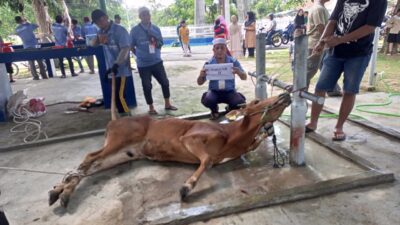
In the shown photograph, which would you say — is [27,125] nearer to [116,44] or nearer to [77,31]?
[116,44]

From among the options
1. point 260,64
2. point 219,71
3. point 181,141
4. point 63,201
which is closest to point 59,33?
point 219,71

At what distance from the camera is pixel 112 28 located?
214 inches

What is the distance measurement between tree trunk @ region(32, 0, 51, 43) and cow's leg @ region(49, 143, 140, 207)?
11381mm

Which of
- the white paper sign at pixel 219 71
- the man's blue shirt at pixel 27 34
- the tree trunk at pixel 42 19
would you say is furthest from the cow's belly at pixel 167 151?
the tree trunk at pixel 42 19

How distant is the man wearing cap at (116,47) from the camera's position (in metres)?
5.26

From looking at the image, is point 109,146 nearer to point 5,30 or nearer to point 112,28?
point 112,28

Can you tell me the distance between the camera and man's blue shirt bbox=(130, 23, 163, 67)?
5.53 meters

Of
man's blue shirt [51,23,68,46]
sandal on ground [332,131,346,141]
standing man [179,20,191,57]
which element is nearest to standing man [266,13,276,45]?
standing man [179,20,191,57]

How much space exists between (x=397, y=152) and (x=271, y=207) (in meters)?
1.90

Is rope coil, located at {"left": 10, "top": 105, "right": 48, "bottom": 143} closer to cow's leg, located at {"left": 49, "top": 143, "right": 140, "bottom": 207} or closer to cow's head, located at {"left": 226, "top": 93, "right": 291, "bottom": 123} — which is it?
cow's leg, located at {"left": 49, "top": 143, "right": 140, "bottom": 207}

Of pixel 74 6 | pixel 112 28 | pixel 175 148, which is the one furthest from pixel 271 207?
pixel 74 6

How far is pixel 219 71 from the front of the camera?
4.45 meters

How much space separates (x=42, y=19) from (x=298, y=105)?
13.4 meters

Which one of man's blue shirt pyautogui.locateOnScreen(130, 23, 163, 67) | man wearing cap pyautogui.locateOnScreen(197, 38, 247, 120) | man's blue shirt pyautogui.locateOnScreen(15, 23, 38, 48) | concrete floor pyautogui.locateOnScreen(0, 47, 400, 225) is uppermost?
man's blue shirt pyautogui.locateOnScreen(15, 23, 38, 48)
